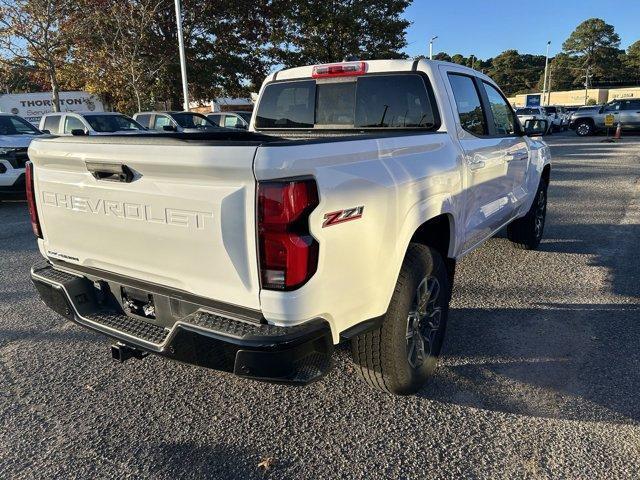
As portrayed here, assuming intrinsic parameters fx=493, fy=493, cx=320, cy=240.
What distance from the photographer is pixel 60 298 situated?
269cm

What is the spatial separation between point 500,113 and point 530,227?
1.65 meters

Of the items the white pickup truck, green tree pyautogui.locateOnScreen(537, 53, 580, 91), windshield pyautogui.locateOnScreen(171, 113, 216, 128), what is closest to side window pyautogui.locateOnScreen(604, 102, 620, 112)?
windshield pyautogui.locateOnScreen(171, 113, 216, 128)

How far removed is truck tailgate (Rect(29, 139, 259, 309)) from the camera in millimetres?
1999

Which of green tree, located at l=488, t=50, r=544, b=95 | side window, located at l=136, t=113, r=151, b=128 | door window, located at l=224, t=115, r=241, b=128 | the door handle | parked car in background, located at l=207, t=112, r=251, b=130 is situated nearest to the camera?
the door handle

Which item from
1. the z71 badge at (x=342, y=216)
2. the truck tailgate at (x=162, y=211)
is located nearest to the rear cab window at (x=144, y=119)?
the truck tailgate at (x=162, y=211)

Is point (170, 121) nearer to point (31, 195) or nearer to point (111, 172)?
point (31, 195)

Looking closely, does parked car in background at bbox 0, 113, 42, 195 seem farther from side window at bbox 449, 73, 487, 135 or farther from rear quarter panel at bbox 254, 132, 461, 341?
rear quarter panel at bbox 254, 132, 461, 341

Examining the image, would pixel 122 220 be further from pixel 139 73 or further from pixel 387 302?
pixel 139 73

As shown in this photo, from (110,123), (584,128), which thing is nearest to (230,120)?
(110,123)

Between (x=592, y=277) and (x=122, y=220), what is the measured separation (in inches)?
177

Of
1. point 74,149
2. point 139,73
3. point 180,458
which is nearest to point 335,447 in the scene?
point 180,458

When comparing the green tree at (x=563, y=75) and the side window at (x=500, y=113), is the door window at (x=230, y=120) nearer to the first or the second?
the side window at (x=500, y=113)

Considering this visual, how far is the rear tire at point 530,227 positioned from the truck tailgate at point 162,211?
4.42 meters

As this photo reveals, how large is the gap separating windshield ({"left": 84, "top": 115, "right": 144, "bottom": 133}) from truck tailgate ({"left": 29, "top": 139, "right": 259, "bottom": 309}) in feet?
34.2
